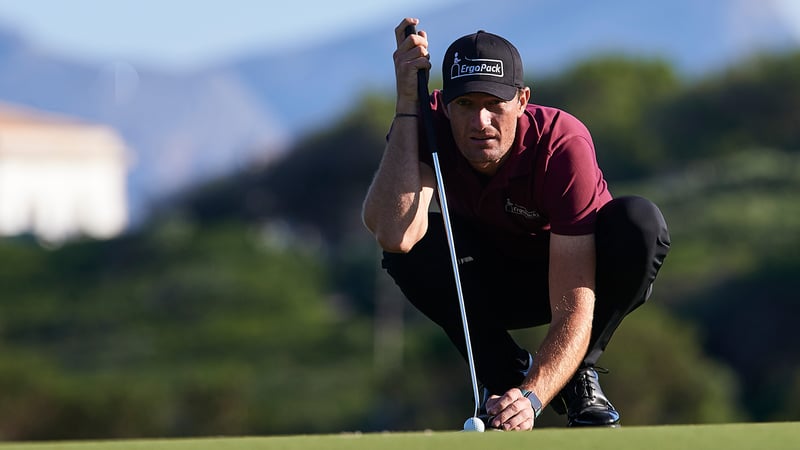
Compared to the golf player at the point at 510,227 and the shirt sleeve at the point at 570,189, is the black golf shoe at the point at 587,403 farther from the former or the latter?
the shirt sleeve at the point at 570,189

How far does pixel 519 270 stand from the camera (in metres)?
6.16

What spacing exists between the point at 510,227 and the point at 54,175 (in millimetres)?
103893

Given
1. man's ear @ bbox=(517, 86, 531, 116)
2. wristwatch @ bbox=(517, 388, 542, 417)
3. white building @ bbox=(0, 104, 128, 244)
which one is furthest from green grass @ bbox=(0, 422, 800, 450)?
white building @ bbox=(0, 104, 128, 244)

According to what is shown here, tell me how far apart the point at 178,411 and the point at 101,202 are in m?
64.7

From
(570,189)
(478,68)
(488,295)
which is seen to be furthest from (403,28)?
(488,295)

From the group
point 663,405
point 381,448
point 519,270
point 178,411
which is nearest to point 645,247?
point 519,270

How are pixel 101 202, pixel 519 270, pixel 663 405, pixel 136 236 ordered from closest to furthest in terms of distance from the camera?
1. pixel 519 270
2. pixel 663 405
3. pixel 136 236
4. pixel 101 202

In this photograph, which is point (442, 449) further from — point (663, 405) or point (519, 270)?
point (663, 405)

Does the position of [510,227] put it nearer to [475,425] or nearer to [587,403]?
[587,403]

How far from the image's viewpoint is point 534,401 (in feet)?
17.3

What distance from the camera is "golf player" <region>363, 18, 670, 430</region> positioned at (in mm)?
5523

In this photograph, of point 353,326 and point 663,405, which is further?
point 353,326

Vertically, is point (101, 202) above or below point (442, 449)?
below

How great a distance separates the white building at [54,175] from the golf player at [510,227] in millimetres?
99831
